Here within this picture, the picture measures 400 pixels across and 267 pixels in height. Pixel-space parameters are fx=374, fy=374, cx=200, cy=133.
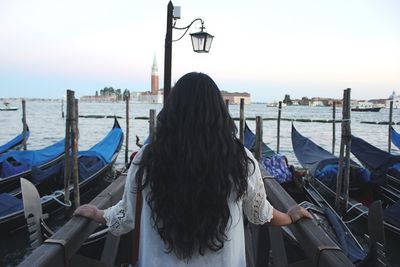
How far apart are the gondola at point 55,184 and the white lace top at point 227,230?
4687 millimetres

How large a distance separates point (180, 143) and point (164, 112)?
122 mm

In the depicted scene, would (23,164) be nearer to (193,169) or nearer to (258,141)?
(258,141)

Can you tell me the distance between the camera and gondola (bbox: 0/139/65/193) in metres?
6.88

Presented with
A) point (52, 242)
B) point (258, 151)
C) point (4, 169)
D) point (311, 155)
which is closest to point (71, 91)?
point (4, 169)

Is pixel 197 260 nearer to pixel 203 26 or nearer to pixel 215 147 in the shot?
pixel 215 147

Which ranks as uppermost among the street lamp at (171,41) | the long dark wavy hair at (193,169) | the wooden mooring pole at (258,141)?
the street lamp at (171,41)

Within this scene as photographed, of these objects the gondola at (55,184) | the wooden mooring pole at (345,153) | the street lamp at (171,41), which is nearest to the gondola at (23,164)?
the gondola at (55,184)

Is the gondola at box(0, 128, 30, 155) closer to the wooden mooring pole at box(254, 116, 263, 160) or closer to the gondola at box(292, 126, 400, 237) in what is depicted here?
the wooden mooring pole at box(254, 116, 263, 160)

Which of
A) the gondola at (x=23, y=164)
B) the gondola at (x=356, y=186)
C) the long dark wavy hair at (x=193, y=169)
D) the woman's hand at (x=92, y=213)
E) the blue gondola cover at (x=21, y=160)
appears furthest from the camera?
the blue gondola cover at (x=21, y=160)

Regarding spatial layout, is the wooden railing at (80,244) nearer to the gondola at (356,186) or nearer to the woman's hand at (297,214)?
the woman's hand at (297,214)

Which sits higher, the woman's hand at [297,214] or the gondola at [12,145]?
the woman's hand at [297,214]

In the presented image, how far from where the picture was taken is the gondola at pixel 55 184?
530 cm

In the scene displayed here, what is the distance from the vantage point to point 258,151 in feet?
22.8

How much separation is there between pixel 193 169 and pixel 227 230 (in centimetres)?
24
